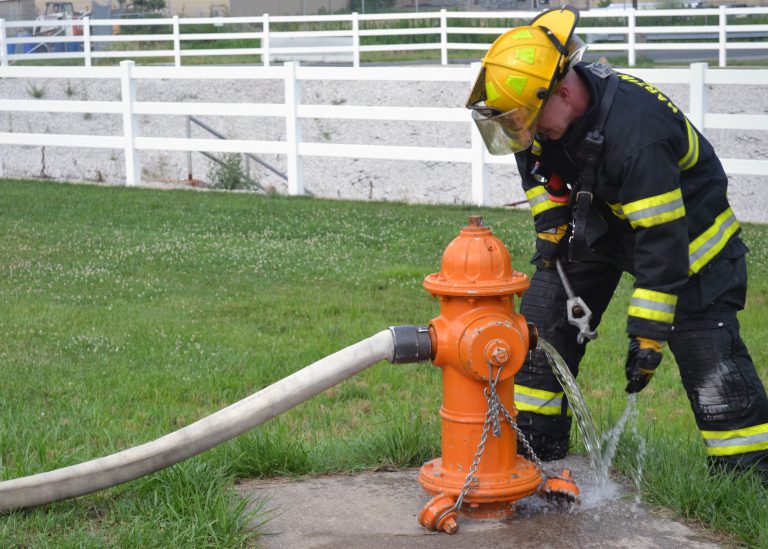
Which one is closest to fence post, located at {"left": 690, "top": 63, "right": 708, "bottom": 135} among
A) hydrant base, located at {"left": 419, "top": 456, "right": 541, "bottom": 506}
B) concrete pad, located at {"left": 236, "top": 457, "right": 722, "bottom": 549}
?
concrete pad, located at {"left": 236, "top": 457, "right": 722, "bottom": 549}

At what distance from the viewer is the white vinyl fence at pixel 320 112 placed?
10.7m

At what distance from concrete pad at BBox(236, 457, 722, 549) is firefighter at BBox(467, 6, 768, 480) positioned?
0.41 m

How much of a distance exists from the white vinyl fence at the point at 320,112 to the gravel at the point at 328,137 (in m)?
0.65

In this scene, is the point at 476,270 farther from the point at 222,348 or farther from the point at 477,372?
the point at 222,348

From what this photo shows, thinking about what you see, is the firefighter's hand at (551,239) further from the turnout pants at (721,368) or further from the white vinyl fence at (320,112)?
the white vinyl fence at (320,112)

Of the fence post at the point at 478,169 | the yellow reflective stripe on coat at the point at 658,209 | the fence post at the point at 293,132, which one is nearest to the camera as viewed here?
the yellow reflective stripe on coat at the point at 658,209

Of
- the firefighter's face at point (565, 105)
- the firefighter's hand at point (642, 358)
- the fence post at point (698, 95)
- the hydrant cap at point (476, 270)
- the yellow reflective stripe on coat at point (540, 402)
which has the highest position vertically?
the fence post at point (698, 95)

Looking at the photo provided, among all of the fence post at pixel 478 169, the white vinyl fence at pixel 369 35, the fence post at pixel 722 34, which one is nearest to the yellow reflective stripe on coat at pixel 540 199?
the fence post at pixel 478 169

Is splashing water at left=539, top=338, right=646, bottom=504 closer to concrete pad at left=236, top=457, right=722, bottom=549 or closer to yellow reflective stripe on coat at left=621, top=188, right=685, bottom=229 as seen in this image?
concrete pad at left=236, top=457, right=722, bottom=549

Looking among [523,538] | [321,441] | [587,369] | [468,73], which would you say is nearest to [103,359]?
[321,441]

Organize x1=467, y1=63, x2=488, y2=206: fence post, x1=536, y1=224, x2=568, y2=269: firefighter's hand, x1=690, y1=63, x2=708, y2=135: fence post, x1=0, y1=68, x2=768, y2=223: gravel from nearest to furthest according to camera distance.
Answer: x1=536, y1=224, x2=568, y2=269: firefighter's hand, x1=690, y1=63, x2=708, y2=135: fence post, x1=467, y1=63, x2=488, y2=206: fence post, x1=0, y1=68, x2=768, y2=223: gravel

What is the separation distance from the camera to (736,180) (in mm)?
13922

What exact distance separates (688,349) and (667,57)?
2531cm

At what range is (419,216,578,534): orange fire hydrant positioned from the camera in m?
3.66
